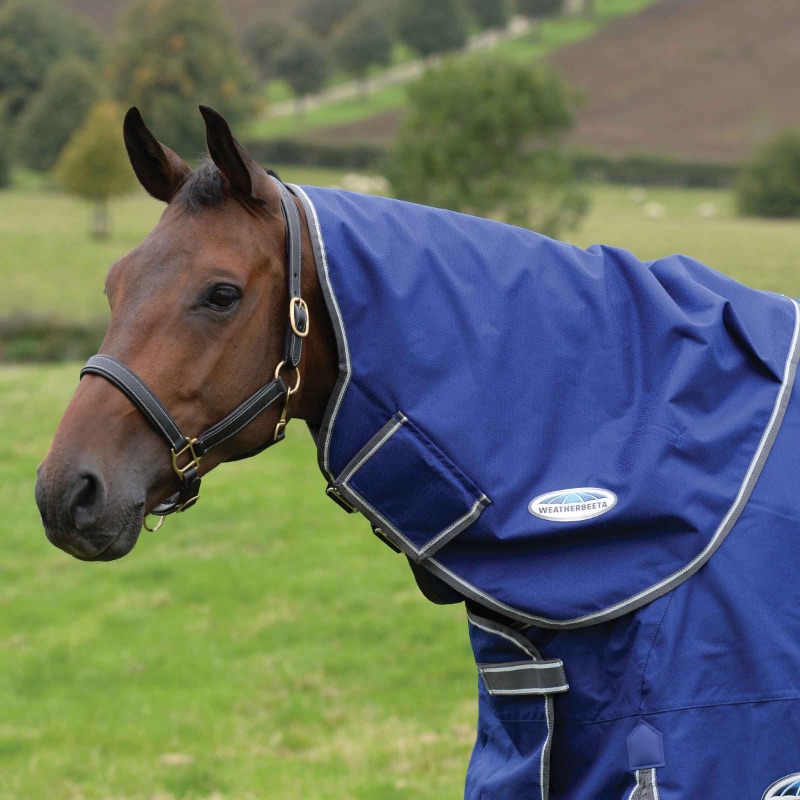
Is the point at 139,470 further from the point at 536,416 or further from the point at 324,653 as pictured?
the point at 324,653

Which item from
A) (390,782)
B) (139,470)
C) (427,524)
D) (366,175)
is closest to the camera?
(139,470)

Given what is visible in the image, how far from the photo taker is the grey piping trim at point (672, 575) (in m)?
2.30

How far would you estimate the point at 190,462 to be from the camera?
2.31m

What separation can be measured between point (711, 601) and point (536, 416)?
55cm

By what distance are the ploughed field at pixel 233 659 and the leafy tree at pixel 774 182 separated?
115 feet

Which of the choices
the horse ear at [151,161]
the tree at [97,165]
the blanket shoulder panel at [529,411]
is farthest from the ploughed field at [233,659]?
the tree at [97,165]

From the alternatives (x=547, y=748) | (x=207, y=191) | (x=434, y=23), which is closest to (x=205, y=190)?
(x=207, y=191)

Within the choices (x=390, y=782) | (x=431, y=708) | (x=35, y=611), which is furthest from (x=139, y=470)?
(x=35, y=611)

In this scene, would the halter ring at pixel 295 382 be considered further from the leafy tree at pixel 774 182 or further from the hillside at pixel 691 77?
the hillside at pixel 691 77

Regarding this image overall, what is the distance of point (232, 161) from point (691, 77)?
74.5 m

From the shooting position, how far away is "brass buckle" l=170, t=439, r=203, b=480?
228 cm

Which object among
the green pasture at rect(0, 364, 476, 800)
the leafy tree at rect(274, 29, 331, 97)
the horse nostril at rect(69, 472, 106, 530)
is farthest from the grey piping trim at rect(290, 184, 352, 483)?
the leafy tree at rect(274, 29, 331, 97)

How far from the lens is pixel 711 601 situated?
2314 millimetres

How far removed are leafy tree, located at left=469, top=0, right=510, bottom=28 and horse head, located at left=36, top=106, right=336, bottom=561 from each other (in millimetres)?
85570
